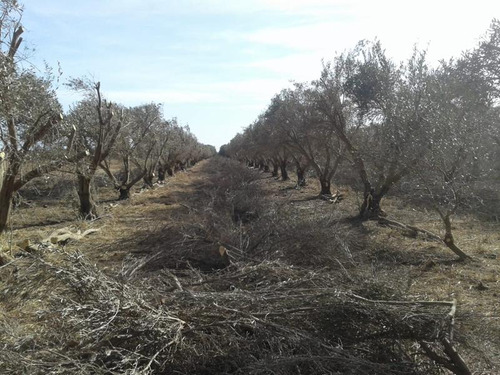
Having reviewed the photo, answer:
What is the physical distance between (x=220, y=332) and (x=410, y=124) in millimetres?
8053

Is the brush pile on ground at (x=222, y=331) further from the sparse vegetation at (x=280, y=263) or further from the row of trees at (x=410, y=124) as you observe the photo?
the row of trees at (x=410, y=124)

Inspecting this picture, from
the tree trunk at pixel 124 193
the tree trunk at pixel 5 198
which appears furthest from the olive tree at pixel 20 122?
the tree trunk at pixel 124 193

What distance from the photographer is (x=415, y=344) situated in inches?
186

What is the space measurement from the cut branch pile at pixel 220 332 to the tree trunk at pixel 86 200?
12267 mm

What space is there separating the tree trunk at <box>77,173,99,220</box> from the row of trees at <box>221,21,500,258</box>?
348 inches

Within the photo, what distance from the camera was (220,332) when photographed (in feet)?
16.0

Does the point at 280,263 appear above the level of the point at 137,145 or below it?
below

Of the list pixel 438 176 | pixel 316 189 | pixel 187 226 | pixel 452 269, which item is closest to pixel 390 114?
pixel 438 176

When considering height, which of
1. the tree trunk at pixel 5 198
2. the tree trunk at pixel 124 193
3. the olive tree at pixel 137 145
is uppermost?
the olive tree at pixel 137 145

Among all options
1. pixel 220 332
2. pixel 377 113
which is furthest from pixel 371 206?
pixel 220 332

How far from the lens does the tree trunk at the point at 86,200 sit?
17094 millimetres

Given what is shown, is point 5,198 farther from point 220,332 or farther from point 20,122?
point 220,332

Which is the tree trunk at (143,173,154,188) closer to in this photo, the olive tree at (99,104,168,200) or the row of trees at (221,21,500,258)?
the olive tree at (99,104,168,200)

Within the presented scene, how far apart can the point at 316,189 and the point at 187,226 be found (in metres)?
16.9
